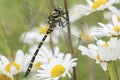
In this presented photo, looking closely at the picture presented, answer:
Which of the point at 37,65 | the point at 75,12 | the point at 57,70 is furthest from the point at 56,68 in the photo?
the point at 75,12

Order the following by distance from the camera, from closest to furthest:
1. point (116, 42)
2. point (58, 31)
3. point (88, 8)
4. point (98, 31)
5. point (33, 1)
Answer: point (116, 42) → point (98, 31) → point (58, 31) → point (88, 8) → point (33, 1)

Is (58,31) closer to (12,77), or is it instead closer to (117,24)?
(117,24)

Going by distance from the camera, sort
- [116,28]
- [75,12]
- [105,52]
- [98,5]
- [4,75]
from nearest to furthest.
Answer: [105,52], [4,75], [116,28], [98,5], [75,12]

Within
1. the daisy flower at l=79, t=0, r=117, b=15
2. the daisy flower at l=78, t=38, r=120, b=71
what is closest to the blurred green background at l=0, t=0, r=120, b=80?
the daisy flower at l=79, t=0, r=117, b=15

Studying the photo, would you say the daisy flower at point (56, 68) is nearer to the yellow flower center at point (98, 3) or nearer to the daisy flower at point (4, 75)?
the daisy flower at point (4, 75)

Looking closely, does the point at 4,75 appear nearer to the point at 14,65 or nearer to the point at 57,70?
the point at 14,65

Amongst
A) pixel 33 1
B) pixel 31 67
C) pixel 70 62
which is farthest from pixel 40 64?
pixel 33 1

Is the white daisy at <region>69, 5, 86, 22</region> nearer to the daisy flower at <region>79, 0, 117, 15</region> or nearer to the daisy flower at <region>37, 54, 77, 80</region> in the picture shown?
the daisy flower at <region>79, 0, 117, 15</region>
